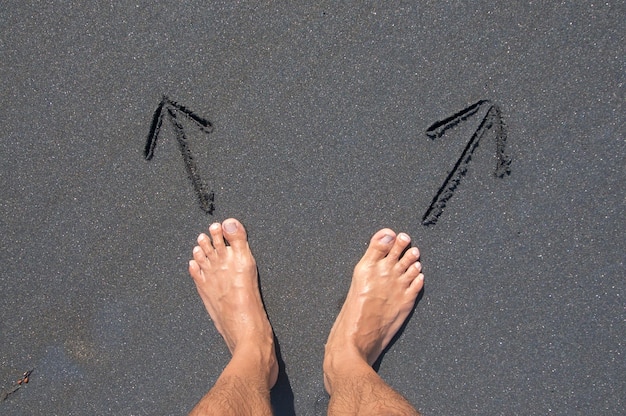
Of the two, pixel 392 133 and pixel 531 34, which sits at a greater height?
pixel 531 34

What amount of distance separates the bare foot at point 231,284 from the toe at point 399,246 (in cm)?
53

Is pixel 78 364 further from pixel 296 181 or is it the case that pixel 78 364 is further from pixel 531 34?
pixel 531 34

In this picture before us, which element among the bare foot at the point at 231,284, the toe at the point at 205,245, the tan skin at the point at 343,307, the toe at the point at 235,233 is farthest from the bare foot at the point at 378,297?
the toe at the point at 205,245

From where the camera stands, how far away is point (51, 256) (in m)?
1.77

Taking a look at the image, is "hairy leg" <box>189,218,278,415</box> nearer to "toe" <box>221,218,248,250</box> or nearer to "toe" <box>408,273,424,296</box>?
"toe" <box>221,218,248,250</box>

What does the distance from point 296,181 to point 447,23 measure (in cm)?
81

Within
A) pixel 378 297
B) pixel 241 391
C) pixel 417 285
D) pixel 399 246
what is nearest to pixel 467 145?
pixel 399 246

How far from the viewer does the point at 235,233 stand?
67.9 inches

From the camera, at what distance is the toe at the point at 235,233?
1.72 metres

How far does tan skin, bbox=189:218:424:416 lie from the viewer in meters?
1.67

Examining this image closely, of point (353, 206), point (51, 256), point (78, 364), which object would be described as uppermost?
point (353, 206)

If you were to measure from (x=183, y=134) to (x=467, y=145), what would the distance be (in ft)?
3.52

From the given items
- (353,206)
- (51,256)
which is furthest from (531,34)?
(51,256)

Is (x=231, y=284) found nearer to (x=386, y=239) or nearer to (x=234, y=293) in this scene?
(x=234, y=293)
